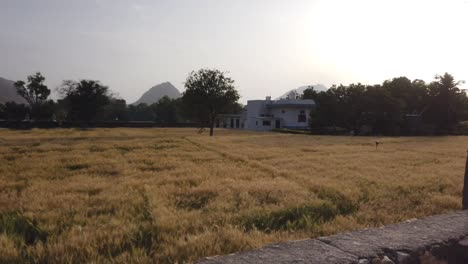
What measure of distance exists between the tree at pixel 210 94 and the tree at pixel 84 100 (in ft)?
110

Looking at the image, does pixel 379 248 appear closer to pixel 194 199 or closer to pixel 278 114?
pixel 194 199

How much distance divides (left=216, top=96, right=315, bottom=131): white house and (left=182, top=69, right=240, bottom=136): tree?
70.2 ft

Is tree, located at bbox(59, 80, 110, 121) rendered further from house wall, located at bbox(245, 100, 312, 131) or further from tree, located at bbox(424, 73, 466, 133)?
tree, located at bbox(424, 73, 466, 133)

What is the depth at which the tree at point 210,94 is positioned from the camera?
4331 centimetres

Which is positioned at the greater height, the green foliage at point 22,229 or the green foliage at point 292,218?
the green foliage at point 292,218

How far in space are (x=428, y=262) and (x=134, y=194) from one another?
627cm

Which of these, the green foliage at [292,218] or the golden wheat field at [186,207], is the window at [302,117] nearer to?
the golden wheat field at [186,207]

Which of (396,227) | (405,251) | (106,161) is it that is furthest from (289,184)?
(106,161)

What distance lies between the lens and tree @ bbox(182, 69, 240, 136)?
142 ft

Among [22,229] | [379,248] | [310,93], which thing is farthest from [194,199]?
[310,93]

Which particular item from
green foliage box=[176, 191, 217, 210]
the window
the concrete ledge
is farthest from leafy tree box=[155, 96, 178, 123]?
the concrete ledge

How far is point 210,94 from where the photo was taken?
43.2m

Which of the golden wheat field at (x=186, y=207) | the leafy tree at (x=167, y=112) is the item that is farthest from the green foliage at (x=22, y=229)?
the leafy tree at (x=167, y=112)

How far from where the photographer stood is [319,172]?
12.3m
